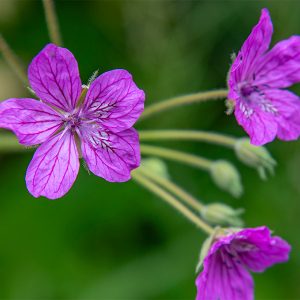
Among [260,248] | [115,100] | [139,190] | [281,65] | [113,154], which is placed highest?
[139,190]

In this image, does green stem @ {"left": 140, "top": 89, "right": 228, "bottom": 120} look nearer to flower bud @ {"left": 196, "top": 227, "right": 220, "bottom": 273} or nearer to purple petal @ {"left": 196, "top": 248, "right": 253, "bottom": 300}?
flower bud @ {"left": 196, "top": 227, "right": 220, "bottom": 273}

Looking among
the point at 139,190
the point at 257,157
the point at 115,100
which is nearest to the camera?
the point at 115,100

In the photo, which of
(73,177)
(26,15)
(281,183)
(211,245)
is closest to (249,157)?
(211,245)

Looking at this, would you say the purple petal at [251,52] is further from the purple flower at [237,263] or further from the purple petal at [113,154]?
the purple flower at [237,263]

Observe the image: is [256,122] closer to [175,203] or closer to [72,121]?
[175,203]

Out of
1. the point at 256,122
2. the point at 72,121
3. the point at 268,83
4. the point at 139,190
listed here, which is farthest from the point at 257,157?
the point at 139,190

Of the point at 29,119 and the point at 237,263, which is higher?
the point at 29,119

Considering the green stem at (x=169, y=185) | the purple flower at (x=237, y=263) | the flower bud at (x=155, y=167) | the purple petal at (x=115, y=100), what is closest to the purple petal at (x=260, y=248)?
the purple flower at (x=237, y=263)
